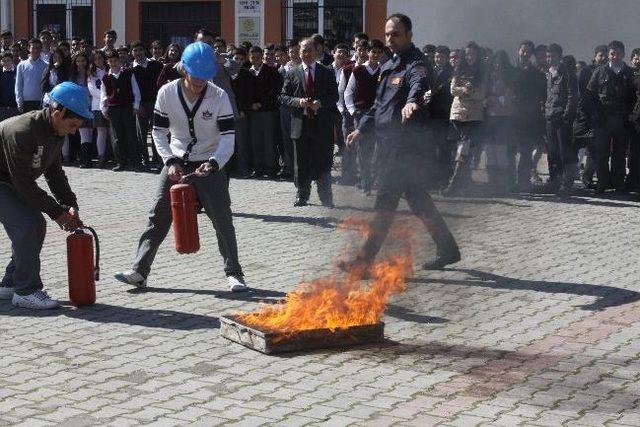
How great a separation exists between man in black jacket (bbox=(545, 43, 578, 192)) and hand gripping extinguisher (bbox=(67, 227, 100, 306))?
266 inches

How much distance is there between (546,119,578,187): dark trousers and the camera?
15.5 metres

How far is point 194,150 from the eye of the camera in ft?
30.1

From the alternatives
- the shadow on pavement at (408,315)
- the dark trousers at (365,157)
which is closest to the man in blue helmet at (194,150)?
the shadow on pavement at (408,315)

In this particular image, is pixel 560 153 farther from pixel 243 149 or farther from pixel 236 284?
pixel 236 284

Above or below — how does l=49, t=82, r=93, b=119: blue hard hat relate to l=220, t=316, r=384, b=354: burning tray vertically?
above

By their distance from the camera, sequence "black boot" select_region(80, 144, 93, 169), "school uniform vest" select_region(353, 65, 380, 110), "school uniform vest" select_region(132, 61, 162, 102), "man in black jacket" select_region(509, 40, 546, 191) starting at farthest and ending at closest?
1. "black boot" select_region(80, 144, 93, 169)
2. "school uniform vest" select_region(132, 61, 162, 102)
3. "school uniform vest" select_region(353, 65, 380, 110)
4. "man in black jacket" select_region(509, 40, 546, 191)

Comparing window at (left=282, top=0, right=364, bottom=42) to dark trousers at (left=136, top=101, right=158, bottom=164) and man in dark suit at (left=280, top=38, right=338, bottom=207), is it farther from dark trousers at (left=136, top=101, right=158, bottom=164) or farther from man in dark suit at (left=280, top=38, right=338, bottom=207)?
man in dark suit at (left=280, top=38, right=338, bottom=207)

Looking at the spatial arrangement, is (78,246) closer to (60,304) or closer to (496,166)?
(60,304)

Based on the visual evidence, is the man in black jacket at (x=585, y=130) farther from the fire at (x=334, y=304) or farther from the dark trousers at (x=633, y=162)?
the fire at (x=334, y=304)

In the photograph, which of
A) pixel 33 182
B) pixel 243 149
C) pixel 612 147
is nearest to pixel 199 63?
pixel 33 182

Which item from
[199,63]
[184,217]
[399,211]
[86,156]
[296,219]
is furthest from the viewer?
[86,156]

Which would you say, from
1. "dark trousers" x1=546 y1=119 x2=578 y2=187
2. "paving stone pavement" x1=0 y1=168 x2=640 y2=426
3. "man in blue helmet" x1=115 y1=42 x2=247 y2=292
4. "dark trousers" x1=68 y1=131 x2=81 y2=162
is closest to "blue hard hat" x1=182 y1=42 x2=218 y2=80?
A: "man in blue helmet" x1=115 y1=42 x2=247 y2=292

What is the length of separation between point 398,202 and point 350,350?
255 centimetres

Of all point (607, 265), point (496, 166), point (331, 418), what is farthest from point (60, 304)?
point (496, 166)
